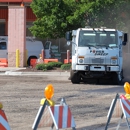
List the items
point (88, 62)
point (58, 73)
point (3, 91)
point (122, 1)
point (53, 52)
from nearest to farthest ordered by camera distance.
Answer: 1. point (3, 91)
2. point (88, 62)
3. point (58, 73)
4. point (122, 1)
5. point (53, 52)

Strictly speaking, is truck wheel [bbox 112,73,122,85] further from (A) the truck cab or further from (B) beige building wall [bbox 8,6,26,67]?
(B) beige building wall [bbox 8,6,26,67]

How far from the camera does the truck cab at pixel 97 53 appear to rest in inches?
899

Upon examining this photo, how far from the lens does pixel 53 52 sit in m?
43.6

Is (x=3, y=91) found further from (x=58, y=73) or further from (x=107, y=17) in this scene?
(x=107, y=17)

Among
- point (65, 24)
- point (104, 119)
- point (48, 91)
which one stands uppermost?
point (65, 24)

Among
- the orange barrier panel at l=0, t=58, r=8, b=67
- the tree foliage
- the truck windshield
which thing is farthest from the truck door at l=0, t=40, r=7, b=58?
the truck windshield

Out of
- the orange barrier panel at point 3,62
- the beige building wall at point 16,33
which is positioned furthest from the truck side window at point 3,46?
the beige building wall at point 16,33

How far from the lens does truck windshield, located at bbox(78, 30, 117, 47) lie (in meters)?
23.0

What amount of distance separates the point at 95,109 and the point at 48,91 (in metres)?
7.29

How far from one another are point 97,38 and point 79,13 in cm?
894

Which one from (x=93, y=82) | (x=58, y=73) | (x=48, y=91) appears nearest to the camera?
(x=48, y=91)

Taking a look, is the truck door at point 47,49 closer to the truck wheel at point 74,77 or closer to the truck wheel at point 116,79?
the truck wheel at point 74,77

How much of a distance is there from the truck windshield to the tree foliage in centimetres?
849

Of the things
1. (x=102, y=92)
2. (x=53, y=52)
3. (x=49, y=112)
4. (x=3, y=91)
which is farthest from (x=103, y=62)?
(x=53, y=52)
